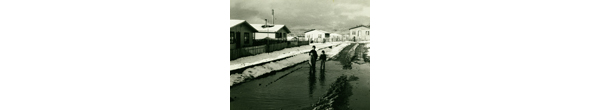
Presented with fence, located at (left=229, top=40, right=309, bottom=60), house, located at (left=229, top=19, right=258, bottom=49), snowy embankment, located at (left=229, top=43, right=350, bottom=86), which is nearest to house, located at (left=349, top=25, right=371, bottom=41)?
snowy embankment, located at (left=229, top=43, right=350, bottom=86)

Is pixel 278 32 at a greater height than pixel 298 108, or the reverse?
pixel 278 32

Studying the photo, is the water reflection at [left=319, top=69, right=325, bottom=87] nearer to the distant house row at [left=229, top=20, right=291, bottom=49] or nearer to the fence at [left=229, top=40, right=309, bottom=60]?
the fence at [left=229, top=40, right=309, bottom=60]

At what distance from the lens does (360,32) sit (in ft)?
15.1

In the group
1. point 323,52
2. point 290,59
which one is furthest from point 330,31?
point 290,59

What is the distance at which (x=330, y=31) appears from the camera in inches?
181

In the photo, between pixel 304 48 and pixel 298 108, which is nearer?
pixel 298 108

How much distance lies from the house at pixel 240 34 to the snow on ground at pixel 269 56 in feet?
0.65

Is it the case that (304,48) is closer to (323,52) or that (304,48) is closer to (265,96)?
(323,52)

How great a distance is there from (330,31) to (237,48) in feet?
3.81

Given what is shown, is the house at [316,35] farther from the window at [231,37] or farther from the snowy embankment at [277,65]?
the window at [231,37]

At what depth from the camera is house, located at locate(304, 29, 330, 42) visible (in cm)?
462

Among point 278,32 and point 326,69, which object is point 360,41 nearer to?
point 326,69

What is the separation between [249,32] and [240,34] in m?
0.11

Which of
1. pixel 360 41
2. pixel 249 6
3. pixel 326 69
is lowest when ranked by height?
pixel 326 69
